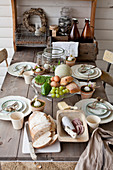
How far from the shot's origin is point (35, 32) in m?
2.21

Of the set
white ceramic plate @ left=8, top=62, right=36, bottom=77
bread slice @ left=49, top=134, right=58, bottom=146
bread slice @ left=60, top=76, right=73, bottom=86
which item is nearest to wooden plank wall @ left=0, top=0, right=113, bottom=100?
white ceramic plate @ left=8, top=62, right=36, bottom=77

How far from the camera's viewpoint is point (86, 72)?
1.83m

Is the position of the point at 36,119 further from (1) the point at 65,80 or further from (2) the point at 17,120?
(1) the point at 65,80

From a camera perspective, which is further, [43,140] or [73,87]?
[73,87]

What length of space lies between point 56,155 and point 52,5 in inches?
68.3

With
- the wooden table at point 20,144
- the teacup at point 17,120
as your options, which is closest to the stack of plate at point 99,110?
the wooden table at point 20,144

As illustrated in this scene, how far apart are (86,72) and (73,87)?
472 millimetres

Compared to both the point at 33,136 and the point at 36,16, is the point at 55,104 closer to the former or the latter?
the point at 33,136

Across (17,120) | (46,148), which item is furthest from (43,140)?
(17,120)

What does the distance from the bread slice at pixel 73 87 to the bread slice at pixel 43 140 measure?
14.6 inches

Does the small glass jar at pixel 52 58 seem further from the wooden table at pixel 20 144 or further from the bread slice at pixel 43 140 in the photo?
the bread slice at pixel 43 140

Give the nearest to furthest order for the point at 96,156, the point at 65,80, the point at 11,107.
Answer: the point at 96,156 → the point at 11,107 → the point at 65,80

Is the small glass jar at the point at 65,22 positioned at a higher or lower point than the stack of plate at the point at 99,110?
higher

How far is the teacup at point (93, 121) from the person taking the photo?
1178 millimetres
